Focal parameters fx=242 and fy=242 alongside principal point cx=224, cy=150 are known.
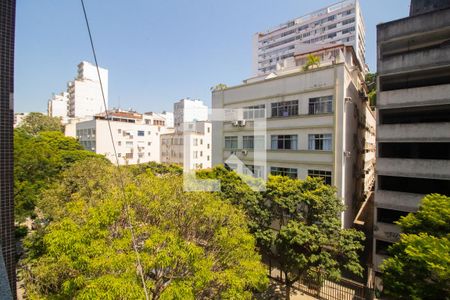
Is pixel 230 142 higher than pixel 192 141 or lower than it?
lower

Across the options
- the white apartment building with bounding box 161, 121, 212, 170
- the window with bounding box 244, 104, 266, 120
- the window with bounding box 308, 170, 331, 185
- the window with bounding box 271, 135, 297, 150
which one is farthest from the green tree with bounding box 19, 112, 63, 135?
the window with bounding box 308, 170, 331, 185

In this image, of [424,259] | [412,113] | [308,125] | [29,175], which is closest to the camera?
[424,259]

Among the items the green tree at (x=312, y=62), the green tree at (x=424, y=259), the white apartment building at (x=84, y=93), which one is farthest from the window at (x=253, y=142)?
the white apartment building at (x=84, y=93)

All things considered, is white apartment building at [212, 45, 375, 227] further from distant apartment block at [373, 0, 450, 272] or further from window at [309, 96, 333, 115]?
distant apartment block at [373, 0, 450, 272]

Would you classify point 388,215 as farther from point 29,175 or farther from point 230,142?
point 29,175

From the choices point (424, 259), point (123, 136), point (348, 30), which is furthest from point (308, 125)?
point (348, 30)

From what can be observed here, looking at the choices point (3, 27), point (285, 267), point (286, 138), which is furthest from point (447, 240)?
point (3, 27)

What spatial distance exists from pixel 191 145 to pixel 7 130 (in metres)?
26.3

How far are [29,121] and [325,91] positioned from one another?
4034 centimetres

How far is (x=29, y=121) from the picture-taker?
35.0 m

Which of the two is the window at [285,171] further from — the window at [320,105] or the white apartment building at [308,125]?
the window at [320,105]

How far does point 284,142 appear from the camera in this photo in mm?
14078

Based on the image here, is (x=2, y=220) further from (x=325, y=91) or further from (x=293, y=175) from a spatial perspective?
(x=325, y=91)

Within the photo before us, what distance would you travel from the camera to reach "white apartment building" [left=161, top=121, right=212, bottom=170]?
105 ft
